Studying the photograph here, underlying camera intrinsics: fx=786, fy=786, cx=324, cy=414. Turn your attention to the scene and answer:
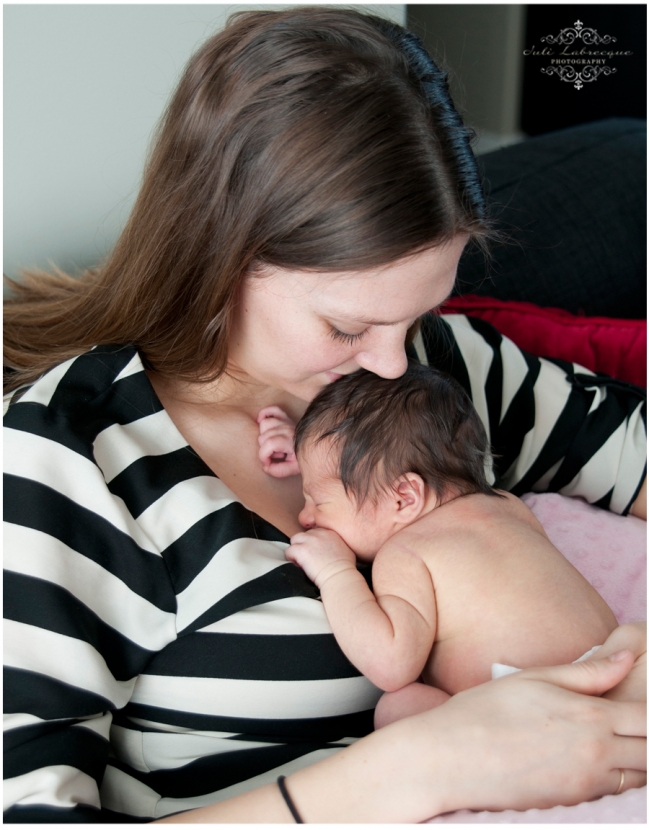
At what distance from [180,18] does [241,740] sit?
1244 mm

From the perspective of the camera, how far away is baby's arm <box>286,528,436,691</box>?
0.95m

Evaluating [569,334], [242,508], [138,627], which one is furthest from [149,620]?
[569,334]

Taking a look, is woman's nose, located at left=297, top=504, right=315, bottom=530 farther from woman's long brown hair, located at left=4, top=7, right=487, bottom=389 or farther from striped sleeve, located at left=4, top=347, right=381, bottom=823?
woman's long brown hair, located at left=4, top=7, right=487, bottom=389

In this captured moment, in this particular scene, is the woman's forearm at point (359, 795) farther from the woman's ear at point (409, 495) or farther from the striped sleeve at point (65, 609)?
the woman's ear at point (409, 495)

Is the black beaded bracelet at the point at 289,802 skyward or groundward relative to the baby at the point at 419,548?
groundward

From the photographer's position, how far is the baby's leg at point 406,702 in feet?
3.11

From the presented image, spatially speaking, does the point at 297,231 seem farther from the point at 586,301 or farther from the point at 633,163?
the point at 633,163

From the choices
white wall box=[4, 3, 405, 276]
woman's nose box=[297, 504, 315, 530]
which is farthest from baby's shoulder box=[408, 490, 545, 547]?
white wall box=[4, 3, 405, 276]

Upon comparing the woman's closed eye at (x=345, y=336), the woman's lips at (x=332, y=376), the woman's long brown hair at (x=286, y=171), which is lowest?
the woman's lips at (x=332, y=376)

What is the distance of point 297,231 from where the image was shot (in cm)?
93

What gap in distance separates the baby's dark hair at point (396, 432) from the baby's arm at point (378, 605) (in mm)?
93

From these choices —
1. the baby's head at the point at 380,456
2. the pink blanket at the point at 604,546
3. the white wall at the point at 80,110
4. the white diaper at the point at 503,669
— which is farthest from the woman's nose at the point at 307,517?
the white wall at the point at 80,110

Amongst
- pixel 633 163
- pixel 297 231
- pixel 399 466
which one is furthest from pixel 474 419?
pixel 633 163

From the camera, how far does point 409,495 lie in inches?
42.7
